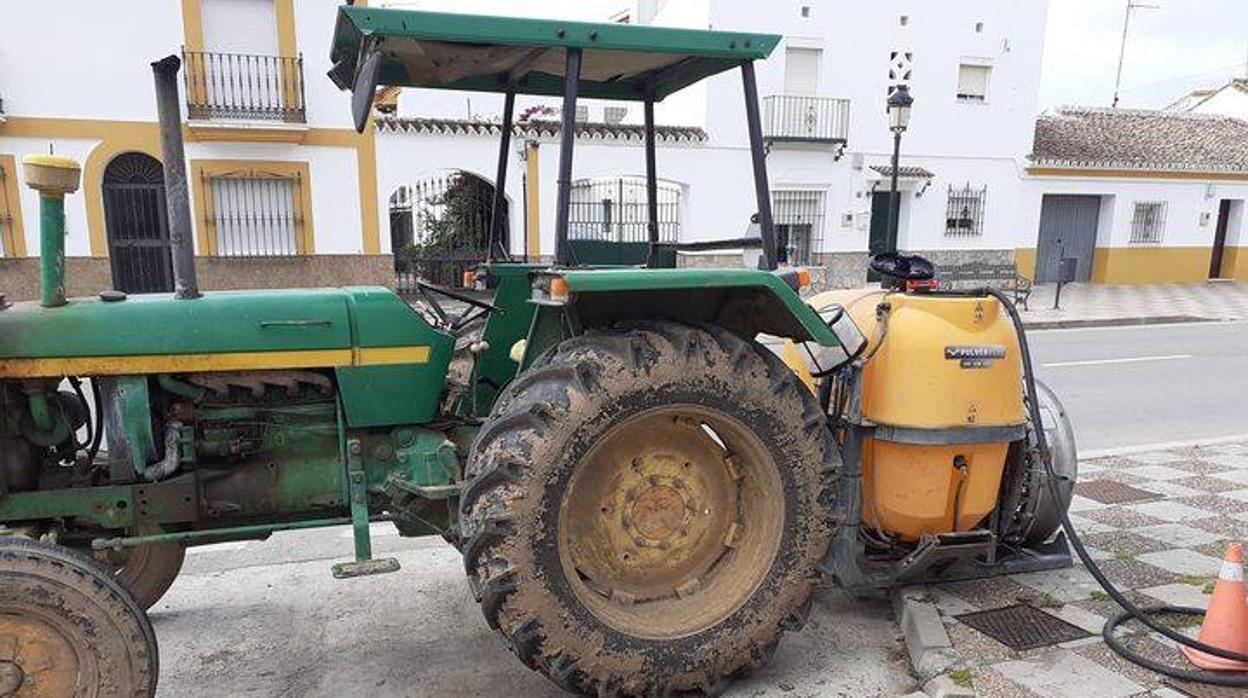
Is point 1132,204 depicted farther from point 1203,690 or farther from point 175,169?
point 175,169

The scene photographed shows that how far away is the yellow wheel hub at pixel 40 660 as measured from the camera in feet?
8.04

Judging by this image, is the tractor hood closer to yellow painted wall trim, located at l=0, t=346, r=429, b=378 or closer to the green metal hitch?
yellow painted wall trim, located at l=0, t=346, r=429, b=378

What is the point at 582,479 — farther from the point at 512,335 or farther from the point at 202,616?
the point at 202,616

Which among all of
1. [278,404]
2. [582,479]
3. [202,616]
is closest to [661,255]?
[582,479]

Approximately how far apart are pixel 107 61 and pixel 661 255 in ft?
46.2

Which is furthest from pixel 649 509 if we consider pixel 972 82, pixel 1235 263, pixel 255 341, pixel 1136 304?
pixel 1235 263

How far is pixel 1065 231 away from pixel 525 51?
2226 cm

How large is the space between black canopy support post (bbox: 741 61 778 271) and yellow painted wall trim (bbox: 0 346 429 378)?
140 centimetres

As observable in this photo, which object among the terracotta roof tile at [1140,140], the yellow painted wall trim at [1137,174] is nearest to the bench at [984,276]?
the yellow painted wall trim at [1137,174]

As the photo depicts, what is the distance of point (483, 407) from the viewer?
3518 mm

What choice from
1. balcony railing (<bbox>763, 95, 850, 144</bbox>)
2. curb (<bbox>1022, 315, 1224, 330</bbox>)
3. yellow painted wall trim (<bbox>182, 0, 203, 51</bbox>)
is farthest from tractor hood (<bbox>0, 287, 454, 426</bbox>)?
balcony railing (<bbox>763, 95, 850, 144</bbox>)

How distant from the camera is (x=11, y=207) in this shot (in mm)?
13984

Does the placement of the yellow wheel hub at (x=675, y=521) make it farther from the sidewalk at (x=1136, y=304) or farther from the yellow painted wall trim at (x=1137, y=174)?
the yellow painted wall trim at (x=1137, y=174)

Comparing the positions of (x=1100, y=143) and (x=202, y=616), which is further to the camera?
(x=1100, y=143)
